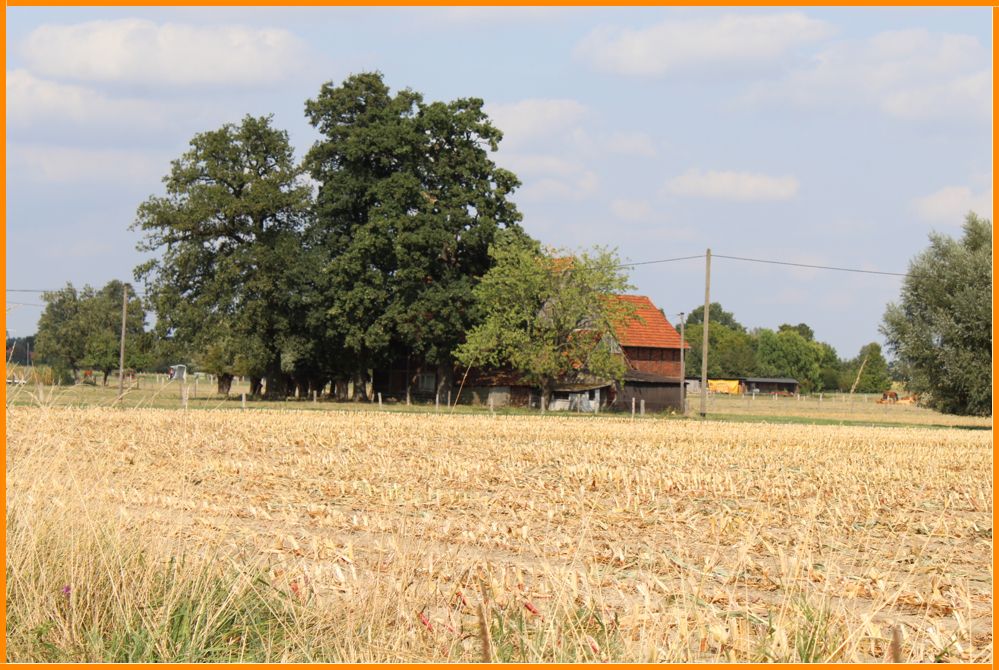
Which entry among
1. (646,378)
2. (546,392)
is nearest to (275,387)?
(546,392)

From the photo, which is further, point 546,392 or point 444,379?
point 444,379

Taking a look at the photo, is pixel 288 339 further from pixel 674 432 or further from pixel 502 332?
pixel 674 432

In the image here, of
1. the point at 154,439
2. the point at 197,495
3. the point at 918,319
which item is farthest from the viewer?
the point at 918,319

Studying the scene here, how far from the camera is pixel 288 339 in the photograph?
67812 millimetres

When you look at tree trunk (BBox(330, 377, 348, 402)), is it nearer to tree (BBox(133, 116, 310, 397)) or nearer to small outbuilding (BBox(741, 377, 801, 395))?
tree (BBox(133, 116, 310, 397))

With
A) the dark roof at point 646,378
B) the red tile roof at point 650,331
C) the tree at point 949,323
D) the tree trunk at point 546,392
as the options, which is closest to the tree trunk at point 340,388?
the tree trunk at point 546,392

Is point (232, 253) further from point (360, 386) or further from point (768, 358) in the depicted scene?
point (768, 358)

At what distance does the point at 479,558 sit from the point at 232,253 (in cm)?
6145

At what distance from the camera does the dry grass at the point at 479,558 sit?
7449 mm

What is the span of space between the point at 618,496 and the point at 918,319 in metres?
43.5

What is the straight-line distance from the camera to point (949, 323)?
54.4 m

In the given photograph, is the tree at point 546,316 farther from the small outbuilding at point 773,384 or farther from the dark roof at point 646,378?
the small outbuilding at point 773,384

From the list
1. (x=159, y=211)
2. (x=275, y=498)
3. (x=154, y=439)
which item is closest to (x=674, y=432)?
(x=154, y=439)

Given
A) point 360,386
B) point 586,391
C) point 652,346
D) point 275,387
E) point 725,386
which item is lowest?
point 275,387
